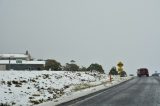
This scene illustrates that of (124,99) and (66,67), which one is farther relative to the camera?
(66,67)

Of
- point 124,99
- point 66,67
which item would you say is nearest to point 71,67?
point 66,67

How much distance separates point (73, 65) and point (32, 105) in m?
120

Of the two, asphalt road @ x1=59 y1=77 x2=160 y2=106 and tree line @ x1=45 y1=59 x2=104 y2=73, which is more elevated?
tree line @ x1=45 y1=59 x2=104 y2=73

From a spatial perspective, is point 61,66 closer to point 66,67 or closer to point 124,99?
point 66,67

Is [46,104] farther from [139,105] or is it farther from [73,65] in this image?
[73,65]

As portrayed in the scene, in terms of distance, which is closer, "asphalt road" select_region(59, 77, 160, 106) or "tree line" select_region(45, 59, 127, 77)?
"asphalt road" select_region(59, 77, 160, 106)

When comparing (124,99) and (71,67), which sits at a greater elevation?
(71,67)

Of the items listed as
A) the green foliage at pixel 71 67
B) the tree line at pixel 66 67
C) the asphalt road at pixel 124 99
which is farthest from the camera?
the green foliage at pixel 71 67

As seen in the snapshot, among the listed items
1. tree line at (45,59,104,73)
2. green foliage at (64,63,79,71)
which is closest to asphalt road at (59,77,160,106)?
tree line at (45,59,104,73)

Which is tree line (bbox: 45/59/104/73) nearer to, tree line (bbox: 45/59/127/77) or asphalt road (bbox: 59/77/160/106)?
tree line (bbox: 45/59/127/77)

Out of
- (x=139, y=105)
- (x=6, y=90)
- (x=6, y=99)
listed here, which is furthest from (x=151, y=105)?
(x=6, y=90)

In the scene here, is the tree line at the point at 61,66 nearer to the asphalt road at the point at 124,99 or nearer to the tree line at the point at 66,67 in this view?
the tree line at the point at 66,67

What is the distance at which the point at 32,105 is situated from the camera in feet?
65.1

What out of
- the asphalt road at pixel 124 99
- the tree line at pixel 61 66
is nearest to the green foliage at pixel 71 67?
the tree line at pixel 61 66
